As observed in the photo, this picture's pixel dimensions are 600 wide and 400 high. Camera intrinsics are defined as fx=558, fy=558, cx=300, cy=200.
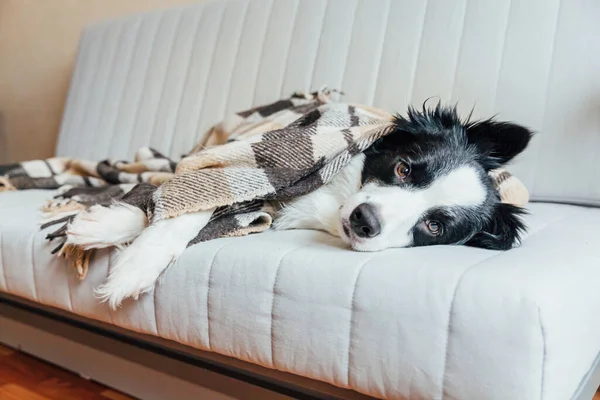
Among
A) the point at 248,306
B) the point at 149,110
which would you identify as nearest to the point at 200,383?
the point at 248,306

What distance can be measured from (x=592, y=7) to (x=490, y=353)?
116 cm

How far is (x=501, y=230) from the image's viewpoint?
3.54ft

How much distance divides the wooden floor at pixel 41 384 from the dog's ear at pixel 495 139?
1059 mm

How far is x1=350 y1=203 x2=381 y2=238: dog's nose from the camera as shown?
3.32ft

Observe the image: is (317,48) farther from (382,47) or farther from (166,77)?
(166,77)

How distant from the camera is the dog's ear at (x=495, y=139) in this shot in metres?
1.24

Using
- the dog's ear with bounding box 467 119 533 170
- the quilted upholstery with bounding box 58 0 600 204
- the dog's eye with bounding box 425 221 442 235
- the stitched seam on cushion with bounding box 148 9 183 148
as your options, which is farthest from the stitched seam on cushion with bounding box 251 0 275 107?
the dog's eye with bounding box 425 221 442 235

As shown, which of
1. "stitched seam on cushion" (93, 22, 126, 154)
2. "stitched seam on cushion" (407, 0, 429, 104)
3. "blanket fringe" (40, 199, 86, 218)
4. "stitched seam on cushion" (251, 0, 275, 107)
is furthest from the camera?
"stitched seam on cushion" (93, 22, 126, 154)

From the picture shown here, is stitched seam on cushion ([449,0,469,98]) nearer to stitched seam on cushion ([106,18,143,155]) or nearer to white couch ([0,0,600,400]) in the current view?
white couch ([0,0,600,400])

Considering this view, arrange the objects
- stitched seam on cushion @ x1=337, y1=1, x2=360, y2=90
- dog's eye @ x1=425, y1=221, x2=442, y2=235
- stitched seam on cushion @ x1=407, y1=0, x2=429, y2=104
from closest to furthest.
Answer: dog's eye @ x1=425, y1=221, x2=442, y2=235 → stitched seam on cushion @ x1=407, y1=0, x2=429, y2=104 → stitched seam on cushion @ x1=337, y1=1, x2=360, y2=90

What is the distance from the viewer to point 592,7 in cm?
149

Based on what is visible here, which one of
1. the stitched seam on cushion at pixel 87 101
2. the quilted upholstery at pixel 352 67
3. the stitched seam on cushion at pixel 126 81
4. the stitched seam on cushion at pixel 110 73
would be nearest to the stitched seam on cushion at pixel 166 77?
the quilted upholstery at pixel 352 67

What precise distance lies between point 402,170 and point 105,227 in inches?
24.4

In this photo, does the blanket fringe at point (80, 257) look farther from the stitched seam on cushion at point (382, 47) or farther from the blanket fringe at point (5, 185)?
the stitched seam on cushion at point (382, 47)
